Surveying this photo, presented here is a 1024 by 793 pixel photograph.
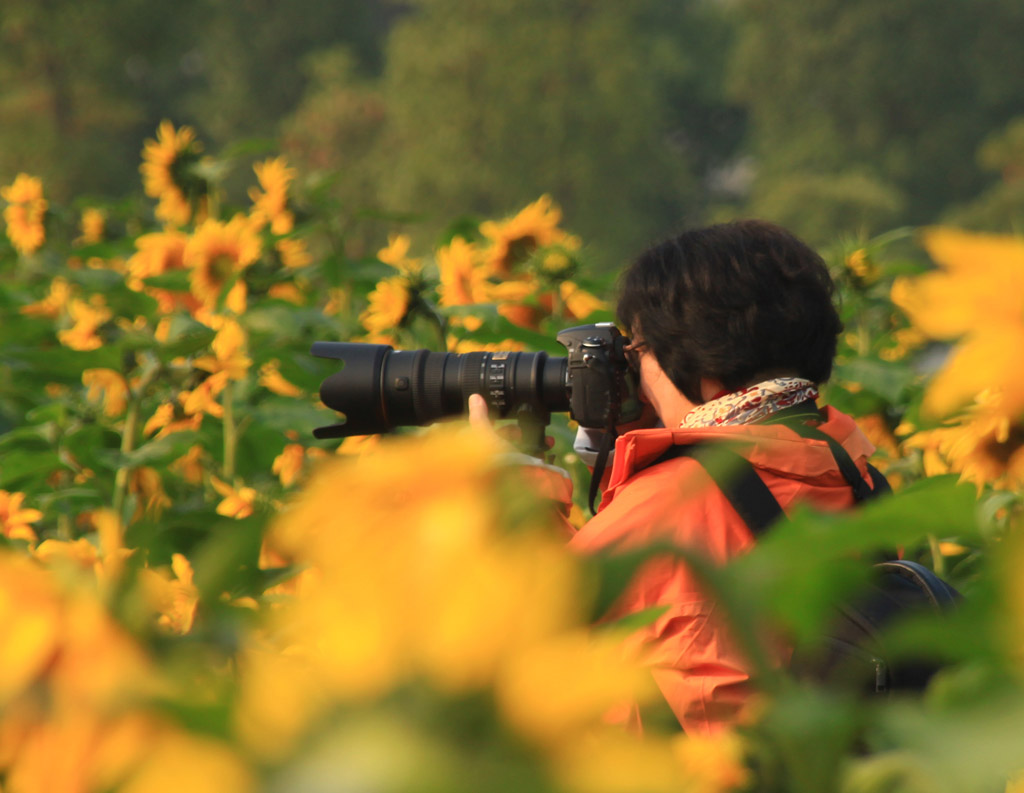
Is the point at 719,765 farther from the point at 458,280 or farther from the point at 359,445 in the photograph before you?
the point at 458,280

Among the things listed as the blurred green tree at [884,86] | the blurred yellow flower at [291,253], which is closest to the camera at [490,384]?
the blurred yellow flower at [291,253]

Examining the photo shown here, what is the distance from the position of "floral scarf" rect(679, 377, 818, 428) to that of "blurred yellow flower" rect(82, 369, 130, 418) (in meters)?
0.70

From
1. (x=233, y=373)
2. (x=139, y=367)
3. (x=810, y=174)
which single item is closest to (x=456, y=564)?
(x=233, y=373)

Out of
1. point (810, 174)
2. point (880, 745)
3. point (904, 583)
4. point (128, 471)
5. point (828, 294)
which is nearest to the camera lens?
point (880, 745)

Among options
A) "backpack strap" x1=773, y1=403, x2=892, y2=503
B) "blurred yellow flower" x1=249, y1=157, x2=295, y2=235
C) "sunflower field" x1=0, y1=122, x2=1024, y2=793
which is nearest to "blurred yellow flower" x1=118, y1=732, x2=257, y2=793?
"sunflower field" x1=0, y1=122, x2=1024, y2=793

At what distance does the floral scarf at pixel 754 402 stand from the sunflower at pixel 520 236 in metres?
0.71

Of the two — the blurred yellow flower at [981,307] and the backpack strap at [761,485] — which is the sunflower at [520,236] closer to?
the backpack strap at [761,485]

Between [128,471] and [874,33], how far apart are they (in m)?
17.8

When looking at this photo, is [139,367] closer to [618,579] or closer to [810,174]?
[618,579]

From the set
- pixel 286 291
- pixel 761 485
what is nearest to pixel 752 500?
pixel 761 485

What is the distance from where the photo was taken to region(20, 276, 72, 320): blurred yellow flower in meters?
2.07

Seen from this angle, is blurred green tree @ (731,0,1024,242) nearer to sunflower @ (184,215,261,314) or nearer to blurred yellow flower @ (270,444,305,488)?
sunflower @ (184,215,261,314)

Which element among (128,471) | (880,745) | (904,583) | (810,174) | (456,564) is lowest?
(810,174)

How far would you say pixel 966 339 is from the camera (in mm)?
241
